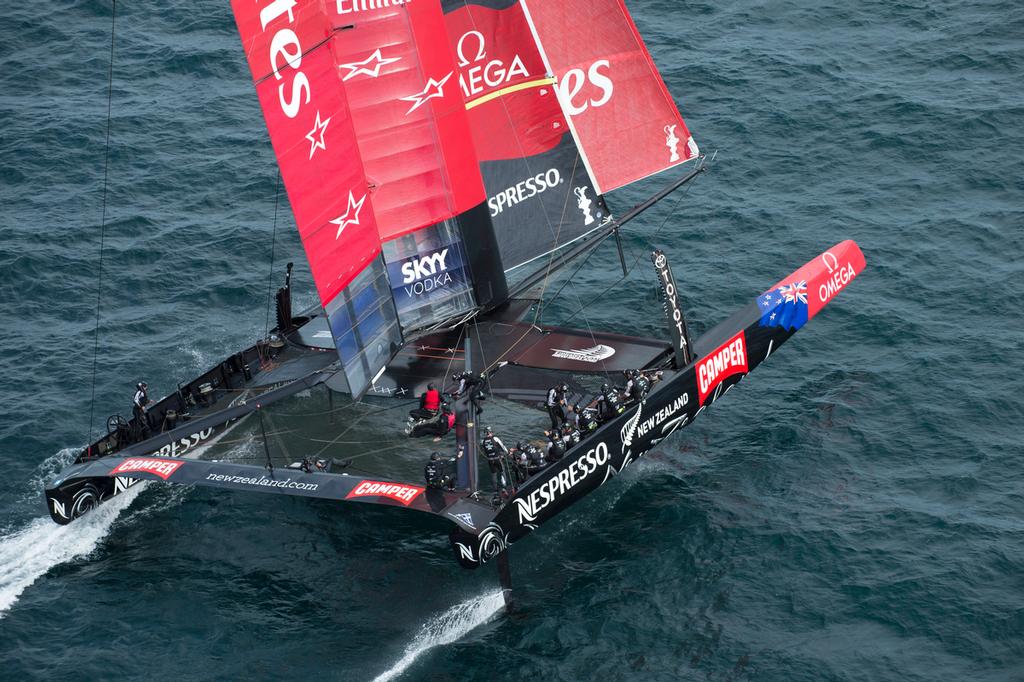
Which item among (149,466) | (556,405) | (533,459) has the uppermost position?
(149,466)

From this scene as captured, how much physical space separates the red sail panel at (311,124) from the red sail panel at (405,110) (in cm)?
62

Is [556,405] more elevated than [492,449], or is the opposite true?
[492,449]

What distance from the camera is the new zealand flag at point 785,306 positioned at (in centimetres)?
2997

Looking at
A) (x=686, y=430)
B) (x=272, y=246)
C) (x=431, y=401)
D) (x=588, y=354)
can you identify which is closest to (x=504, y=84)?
(x=588, y=354)

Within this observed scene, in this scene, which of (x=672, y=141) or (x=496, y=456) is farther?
(x=672, y=141)

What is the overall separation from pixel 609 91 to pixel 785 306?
6107mm

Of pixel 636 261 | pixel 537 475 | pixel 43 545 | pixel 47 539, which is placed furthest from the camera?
pixel 636 261

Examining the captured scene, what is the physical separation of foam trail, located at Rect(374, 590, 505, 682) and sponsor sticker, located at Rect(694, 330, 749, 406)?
252 inches

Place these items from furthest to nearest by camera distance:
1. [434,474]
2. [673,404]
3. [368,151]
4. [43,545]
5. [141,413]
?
1. [141,413]
2. [673,404]
3. [43,545]
4. [368,151]
5. [434,474]

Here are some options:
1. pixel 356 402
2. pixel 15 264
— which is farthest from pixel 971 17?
pixel 15 264

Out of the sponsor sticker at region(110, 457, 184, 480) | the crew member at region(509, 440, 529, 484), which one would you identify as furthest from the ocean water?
the crew member at region(509, 440, 529, 484)

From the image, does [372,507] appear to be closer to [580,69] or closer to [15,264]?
[580,69]

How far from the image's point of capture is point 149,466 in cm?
2623

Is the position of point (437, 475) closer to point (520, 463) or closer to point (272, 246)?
point (520, 463)
